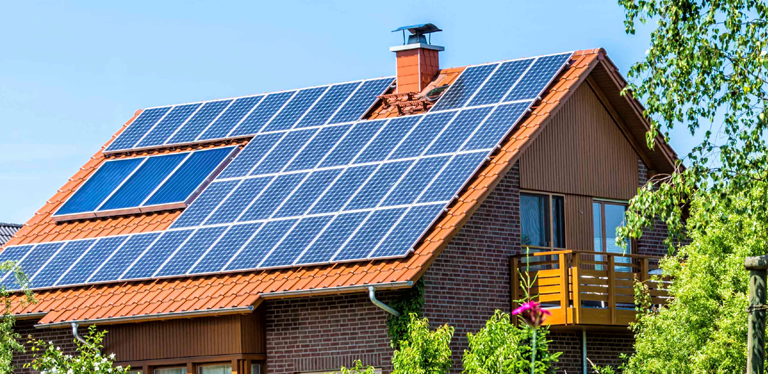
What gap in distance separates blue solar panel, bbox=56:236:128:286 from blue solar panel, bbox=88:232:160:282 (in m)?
0.17

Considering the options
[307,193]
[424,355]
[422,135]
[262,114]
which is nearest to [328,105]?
[262,114]

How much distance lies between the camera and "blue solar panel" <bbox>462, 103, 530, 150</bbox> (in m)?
23.0

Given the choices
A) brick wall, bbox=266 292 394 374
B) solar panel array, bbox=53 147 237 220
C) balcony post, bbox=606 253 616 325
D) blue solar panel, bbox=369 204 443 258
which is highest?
solar panel array, bbox=53 147 237 220

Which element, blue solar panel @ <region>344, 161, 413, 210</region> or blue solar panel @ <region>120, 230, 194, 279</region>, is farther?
blue solar panel @ <region>120, 230, 194, 279</region>

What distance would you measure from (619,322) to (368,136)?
5.95m

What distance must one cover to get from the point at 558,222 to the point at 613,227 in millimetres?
1791

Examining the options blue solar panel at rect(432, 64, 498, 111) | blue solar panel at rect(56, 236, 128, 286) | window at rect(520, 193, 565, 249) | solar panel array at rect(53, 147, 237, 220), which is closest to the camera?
window at rect(520, 193, 565, 249)

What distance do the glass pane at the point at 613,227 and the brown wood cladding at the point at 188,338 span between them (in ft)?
23.7

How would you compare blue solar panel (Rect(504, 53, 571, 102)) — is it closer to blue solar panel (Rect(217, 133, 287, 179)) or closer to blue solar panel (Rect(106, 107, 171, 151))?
blue solar panel (Rect(217, 133, 287, 179))

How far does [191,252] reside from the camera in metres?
23.7

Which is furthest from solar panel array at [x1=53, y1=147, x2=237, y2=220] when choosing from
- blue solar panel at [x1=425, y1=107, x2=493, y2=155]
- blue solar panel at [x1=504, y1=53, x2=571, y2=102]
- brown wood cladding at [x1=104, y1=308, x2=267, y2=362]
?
blue solar panel at [x1=504, y1=53, x2=571, y2=102]

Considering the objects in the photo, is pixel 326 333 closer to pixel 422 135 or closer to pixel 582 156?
pixel 422 135

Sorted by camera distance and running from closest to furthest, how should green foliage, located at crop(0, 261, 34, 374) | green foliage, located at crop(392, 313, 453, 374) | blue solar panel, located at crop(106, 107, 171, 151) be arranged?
green foliage, located at crop(392, 313, 453, 374) → green foliage, located at crop(0, 261, 34, 374) → blue solar panel, located at crop(106, 107, 171, 151)

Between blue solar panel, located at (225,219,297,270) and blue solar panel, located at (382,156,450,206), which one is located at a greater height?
blue solar panel, located at (382,156,450,206)
